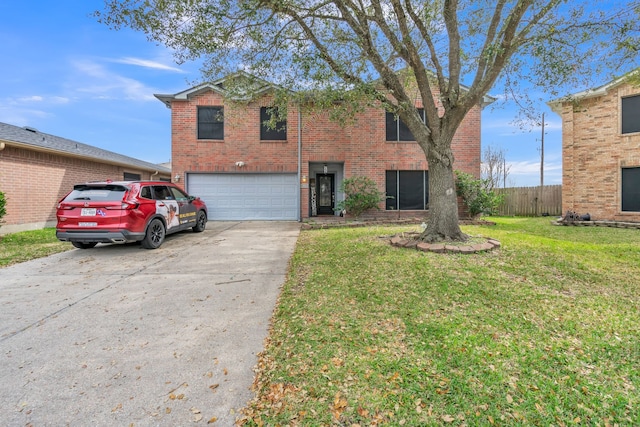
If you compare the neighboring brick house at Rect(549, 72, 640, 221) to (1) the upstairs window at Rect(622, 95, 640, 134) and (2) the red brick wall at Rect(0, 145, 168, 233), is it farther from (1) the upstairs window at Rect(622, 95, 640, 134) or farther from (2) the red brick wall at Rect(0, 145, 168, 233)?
(2) the red brick wall at Rect(0, 145, 168, 233)

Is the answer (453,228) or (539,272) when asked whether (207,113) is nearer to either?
(453,228)

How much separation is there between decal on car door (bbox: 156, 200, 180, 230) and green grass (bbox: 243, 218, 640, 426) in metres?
4.48

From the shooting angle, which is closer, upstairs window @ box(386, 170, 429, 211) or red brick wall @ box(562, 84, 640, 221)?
red brick wall @ box(562, 84, 640, 221)

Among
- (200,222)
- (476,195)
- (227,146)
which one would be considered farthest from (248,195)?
(476,195)

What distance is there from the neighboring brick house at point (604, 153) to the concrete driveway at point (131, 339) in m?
12.6

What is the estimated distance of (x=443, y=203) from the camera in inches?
252

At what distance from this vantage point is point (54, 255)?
254 inches

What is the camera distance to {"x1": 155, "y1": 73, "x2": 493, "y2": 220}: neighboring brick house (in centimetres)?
1230

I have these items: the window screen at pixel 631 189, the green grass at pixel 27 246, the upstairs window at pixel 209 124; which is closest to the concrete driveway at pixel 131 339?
the green grass at pixel 27 246

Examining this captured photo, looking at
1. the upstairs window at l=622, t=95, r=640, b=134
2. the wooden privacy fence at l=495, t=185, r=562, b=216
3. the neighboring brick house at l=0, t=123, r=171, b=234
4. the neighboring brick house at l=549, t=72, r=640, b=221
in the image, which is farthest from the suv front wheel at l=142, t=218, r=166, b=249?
the wooden privacy fence at l=495, t=185, r=562, b=216

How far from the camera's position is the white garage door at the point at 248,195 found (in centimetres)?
1286

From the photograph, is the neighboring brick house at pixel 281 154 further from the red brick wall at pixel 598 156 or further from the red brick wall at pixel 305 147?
the red brick wall at pixel 598 156

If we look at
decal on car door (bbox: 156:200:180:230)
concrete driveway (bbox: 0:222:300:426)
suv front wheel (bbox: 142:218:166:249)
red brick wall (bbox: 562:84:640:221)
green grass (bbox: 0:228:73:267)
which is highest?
red brick wall (bbox: 562:84:640:221)

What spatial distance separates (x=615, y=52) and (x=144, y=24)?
30.3 feet
